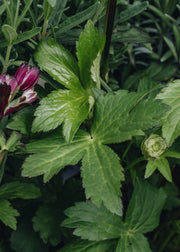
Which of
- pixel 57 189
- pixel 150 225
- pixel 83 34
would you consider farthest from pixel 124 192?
pixel 83 34

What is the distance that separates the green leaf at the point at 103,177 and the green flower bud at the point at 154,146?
0.08m

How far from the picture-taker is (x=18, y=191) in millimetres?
792

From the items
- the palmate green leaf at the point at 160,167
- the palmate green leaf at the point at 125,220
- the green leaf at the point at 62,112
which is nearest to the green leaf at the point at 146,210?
the palmate green leaf at the point at 125,220

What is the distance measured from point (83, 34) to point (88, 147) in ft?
0.78

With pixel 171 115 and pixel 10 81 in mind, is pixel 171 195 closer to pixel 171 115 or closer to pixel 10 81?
pixel 171 115

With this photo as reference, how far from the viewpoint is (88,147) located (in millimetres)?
689

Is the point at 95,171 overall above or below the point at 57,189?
above

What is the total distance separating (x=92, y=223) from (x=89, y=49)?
42 centimetres

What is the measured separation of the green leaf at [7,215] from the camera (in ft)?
2.31

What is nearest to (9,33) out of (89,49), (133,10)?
(89,49)

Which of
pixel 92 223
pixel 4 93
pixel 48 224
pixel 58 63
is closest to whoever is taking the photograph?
→ pixel 4 93

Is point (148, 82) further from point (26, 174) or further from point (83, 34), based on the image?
point (26, 174)

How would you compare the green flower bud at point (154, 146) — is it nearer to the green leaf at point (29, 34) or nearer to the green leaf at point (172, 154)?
the green leaf at point (172, 154)

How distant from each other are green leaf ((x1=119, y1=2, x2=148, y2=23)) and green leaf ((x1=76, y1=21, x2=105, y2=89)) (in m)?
0.22
